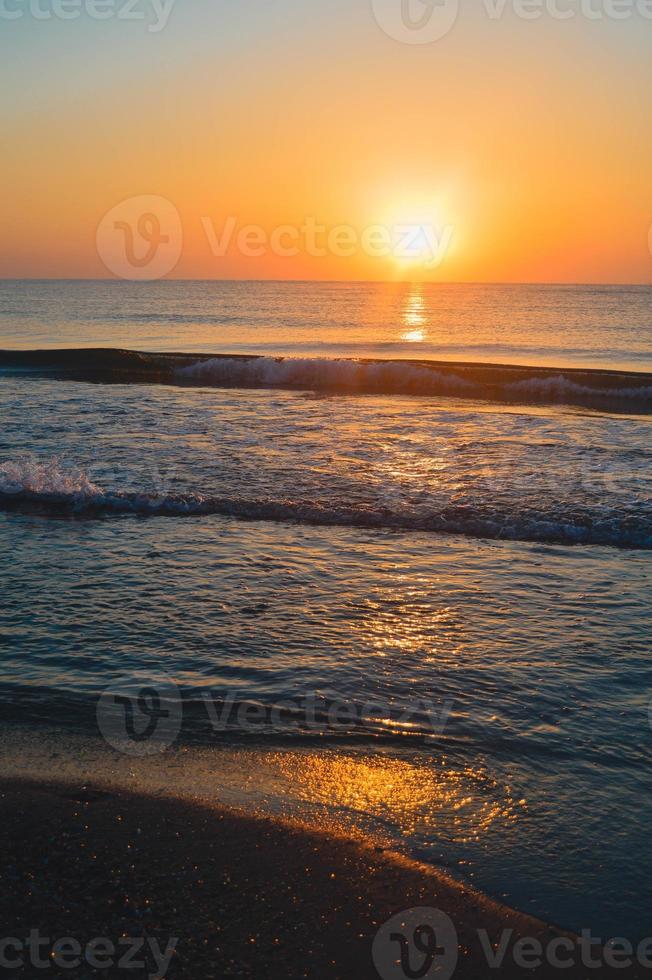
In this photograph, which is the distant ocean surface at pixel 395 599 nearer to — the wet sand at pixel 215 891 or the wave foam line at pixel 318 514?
the wave foam line at pixel 318 514

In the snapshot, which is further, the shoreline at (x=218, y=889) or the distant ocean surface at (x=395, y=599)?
the distant ocean surface at (x=395, y=599)

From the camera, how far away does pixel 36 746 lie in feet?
15.3

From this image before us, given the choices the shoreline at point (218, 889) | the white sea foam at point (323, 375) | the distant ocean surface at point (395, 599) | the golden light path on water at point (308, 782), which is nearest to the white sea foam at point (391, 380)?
the white sea foam at point (323, 375)

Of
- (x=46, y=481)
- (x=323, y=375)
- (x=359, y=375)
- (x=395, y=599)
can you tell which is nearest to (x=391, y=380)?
(x=359, y=375)

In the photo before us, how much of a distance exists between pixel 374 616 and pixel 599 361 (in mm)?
30620

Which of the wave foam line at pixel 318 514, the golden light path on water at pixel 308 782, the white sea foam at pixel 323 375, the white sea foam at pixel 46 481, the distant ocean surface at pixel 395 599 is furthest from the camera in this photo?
the white sea foam at pixel 323 375

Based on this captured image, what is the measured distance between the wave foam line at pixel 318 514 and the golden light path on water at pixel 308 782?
4.98m

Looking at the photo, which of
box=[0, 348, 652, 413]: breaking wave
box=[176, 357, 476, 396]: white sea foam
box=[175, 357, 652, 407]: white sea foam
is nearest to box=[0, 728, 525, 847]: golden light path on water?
box=[0, 348, 652, 413]: breaking wave

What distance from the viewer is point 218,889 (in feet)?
11.4

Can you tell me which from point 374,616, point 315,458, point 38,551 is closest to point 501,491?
point 315,458

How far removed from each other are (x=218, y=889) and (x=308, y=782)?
960 millimetres

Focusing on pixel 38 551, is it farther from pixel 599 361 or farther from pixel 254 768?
pixel 599 361

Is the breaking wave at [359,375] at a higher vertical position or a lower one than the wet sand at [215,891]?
higher

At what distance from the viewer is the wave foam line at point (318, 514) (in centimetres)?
917
